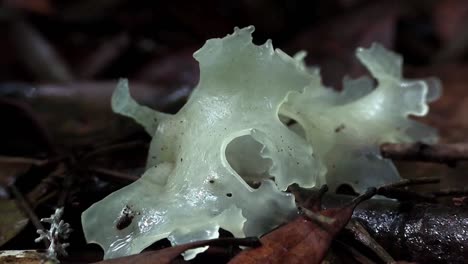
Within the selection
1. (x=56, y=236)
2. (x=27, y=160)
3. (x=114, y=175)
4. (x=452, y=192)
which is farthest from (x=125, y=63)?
(x=452, y=192)

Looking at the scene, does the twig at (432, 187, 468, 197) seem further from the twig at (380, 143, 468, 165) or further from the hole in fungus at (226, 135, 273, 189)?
the hole in fungus at (226, 135, 273, 189)

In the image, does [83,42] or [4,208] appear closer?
[4,208]

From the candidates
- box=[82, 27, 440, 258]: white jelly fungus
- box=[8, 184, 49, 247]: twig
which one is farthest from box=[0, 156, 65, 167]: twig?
box=[82, 27, 440, 258]: white jelly fungus

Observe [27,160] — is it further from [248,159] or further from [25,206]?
[248,159]

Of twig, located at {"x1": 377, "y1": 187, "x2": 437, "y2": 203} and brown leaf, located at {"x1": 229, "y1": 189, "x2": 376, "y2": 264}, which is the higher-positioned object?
twig, located at {"x1": 377, "y1": 187, "x2": 437, "y2": 203}

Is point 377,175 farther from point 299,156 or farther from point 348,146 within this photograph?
point 299,156

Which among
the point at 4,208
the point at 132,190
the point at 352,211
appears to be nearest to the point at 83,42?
the point at 4,208

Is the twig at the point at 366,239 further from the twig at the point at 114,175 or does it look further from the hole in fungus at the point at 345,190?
the twig at the point at 114,175
